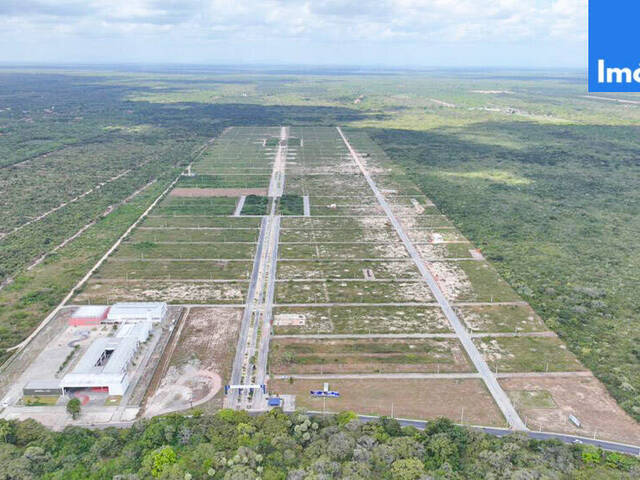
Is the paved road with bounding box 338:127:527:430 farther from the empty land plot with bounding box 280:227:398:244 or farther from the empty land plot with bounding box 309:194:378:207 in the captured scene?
the empty land plot with bounding box 309:194:378:207

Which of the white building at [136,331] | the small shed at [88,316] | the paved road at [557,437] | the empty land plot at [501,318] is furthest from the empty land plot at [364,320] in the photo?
the small shed at [88,316]

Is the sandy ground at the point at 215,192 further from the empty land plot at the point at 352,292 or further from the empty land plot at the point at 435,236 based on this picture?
the empty land plot at the point at 352,292

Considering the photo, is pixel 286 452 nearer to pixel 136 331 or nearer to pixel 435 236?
pixel 136 331

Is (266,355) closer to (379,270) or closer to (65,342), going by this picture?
(65,342)

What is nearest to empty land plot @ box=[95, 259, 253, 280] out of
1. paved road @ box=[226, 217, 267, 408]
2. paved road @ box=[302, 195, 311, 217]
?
paved road @ box=[226, 217, 267, 408]

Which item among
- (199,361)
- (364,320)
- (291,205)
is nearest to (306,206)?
(291,205)

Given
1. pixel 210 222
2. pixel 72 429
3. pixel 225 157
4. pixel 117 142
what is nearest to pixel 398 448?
pixel 72 429
